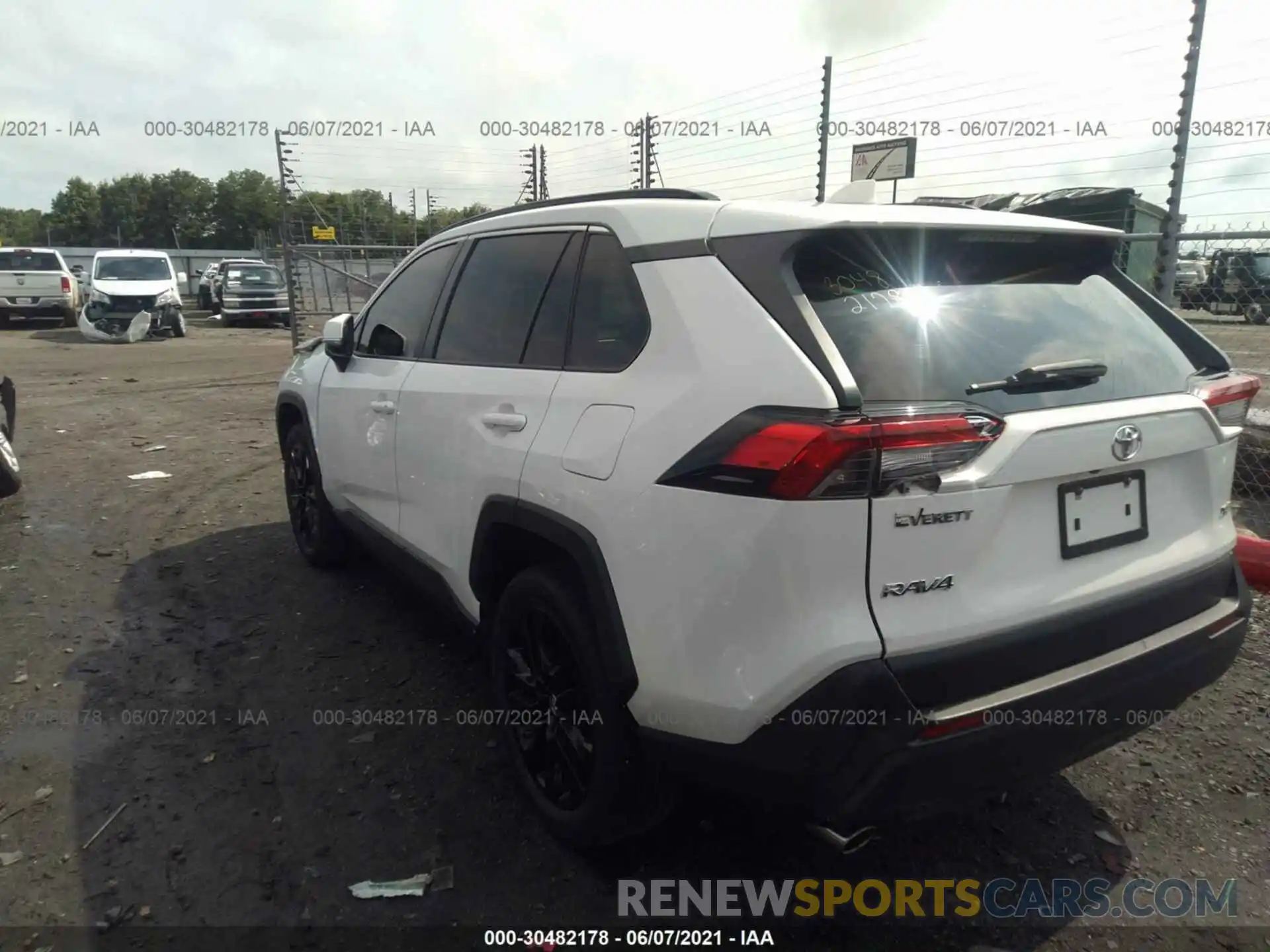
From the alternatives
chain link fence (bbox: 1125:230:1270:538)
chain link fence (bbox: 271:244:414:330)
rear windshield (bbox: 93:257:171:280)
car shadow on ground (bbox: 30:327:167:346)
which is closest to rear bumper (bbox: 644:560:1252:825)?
chain link fence (bbox: 1125:230:1270:538)

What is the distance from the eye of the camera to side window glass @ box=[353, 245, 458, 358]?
3.59 m

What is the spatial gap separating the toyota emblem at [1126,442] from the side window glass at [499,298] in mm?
1669

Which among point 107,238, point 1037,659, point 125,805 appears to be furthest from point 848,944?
point 107,238

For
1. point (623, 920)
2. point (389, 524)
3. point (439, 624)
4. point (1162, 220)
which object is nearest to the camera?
point (623, 920)

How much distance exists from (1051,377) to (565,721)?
1.58m

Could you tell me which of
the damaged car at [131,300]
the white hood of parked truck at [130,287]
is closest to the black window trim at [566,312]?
the damaged car at [131,300]

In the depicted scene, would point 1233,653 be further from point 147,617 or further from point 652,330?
point 147,617

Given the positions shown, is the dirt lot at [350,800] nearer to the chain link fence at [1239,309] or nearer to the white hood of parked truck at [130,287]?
the chain link fence at [1239,309]

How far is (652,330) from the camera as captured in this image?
2201 millimetres

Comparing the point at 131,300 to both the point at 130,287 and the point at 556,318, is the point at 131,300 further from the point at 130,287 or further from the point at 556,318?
the point at 556,318

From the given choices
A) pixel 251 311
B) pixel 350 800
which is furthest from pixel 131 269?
pixel 350 800

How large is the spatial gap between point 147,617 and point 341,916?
252cm

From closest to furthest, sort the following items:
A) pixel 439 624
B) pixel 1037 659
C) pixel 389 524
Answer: pixel 1037 659 < pixel 389 524 < pixel 439 624

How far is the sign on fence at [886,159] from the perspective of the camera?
6.65m
